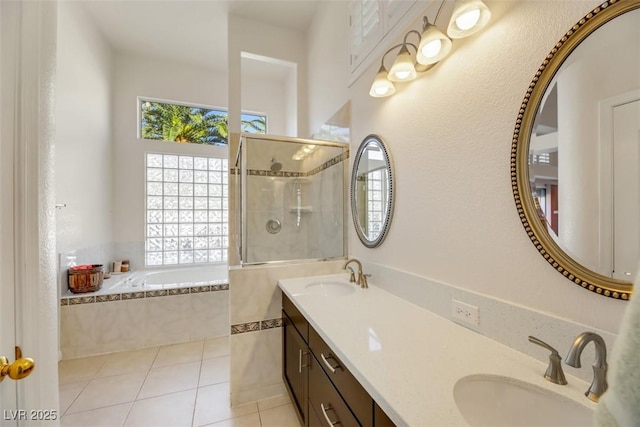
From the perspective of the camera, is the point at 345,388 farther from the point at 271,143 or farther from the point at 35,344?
the point at 271,143

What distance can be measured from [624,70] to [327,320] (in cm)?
124

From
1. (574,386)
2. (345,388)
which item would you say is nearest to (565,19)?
(574,386)

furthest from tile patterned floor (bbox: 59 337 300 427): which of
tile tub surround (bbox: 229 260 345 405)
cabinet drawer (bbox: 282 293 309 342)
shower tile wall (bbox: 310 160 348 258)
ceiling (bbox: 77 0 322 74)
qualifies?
ceiling (bbox: 77 0 322 74)

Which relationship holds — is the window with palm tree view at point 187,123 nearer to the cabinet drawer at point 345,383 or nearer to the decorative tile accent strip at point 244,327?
the decorative tile accent strip at point 244,327

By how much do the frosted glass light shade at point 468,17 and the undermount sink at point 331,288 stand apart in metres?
1.44

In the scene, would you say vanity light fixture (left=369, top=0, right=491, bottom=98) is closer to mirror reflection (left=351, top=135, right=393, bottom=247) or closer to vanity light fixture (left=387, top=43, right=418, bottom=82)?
vanity light fixture (left=387, top=43, right=418, bottom=82)

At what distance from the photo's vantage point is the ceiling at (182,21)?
265 centimetres

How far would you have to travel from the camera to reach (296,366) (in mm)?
1578

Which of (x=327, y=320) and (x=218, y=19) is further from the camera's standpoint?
(x=218, y=19)

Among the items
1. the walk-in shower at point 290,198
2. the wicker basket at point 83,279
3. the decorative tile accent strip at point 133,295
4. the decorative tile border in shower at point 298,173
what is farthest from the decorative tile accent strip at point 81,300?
the decorative tile border in shower at point 298,173

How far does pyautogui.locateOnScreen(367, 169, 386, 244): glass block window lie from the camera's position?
1700 millimetres

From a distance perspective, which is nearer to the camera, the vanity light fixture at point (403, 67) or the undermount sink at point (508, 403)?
the undermount sink at point (508, 403)

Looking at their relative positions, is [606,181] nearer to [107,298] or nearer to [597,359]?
[597,359]

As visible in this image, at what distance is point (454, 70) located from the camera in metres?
1.15
